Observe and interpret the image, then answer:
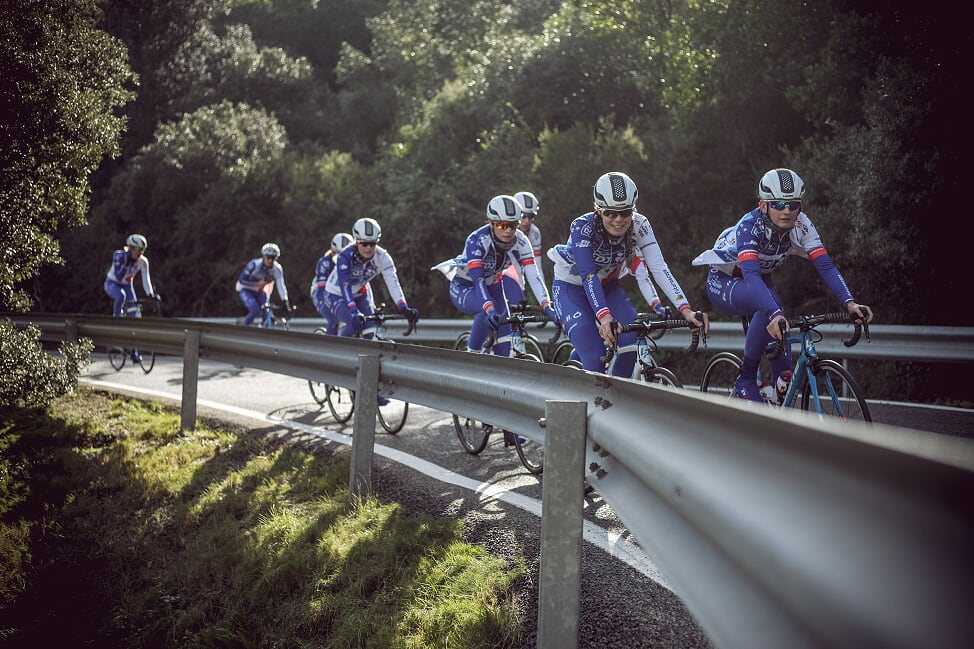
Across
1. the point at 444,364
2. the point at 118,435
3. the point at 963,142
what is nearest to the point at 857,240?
the point at 963,142

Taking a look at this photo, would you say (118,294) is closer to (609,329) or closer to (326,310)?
(326,310)

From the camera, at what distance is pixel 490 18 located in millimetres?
41375

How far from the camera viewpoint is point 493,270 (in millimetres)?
9523

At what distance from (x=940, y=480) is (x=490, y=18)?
140 feet

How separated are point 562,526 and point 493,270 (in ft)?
20.6

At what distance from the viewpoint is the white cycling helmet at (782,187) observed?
23.7ft

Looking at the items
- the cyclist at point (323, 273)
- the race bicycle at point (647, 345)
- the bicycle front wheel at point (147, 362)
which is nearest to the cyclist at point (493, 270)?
the race bicycle at point (647, 345)

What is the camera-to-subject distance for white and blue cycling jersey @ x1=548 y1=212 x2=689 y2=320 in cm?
724

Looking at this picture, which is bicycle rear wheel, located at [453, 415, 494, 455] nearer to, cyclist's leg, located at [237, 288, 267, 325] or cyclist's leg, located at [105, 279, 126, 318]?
cyclist's leg, located at [237, 288, 267, 325]

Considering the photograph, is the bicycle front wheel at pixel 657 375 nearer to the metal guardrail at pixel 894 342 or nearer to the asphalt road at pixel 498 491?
the asphalt road at pixel 498 491

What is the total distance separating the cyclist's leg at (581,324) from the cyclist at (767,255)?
120cm

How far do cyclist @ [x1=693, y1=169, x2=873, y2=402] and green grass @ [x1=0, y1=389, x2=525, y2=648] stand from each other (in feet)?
10.2

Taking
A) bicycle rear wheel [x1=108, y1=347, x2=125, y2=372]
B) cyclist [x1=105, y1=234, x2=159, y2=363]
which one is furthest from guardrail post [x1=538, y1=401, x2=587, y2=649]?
cyclist [x1=105, y1=234, x2=159, y2=363]

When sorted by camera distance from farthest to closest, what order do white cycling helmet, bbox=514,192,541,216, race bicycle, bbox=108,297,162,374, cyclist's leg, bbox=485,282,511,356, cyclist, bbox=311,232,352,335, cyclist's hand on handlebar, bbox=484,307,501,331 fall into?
race bicycle, bbox=108,297,162,374 < cyclist, bbox=311,232,352,335 < white cycling helmet, bbox=514,192,541,216 < cyclist's leg, bbox=485,282,511,356 < cyclist's hand on handlebar, bbox=484,307,501,331
